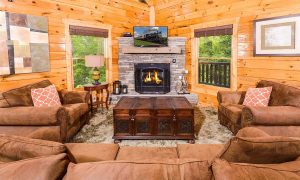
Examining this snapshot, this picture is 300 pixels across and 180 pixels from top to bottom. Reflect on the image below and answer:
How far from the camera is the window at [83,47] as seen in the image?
17.6 feet

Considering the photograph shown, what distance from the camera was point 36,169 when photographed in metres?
0.99

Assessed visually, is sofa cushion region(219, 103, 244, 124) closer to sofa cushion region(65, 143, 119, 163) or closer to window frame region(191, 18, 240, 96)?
window frame region(191, 18, 240, 96)

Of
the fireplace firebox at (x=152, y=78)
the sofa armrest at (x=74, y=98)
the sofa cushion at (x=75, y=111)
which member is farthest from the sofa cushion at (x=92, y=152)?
the fireplace firebox at (x=152, y=78)

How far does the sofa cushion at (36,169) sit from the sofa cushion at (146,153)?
2.99 feet

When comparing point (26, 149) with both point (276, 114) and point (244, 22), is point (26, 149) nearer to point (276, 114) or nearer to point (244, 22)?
point (276, 114)

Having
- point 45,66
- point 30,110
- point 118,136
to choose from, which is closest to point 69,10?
point 45,66

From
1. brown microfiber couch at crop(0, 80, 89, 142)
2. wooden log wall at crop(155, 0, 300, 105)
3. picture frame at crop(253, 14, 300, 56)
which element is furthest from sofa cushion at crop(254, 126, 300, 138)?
brown microfiber couch at crop(0, 80, 89, 142)

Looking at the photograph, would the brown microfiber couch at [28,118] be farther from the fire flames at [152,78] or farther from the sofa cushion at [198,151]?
the fire flames at [152,78]

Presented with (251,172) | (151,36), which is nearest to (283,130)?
(251,172)

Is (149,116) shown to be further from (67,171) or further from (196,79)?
(196,79)

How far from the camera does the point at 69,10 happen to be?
5125 millimetres

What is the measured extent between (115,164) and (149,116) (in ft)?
7.91

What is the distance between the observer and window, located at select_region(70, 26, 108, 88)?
17.6 feet

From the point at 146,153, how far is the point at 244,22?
3.94 metres
